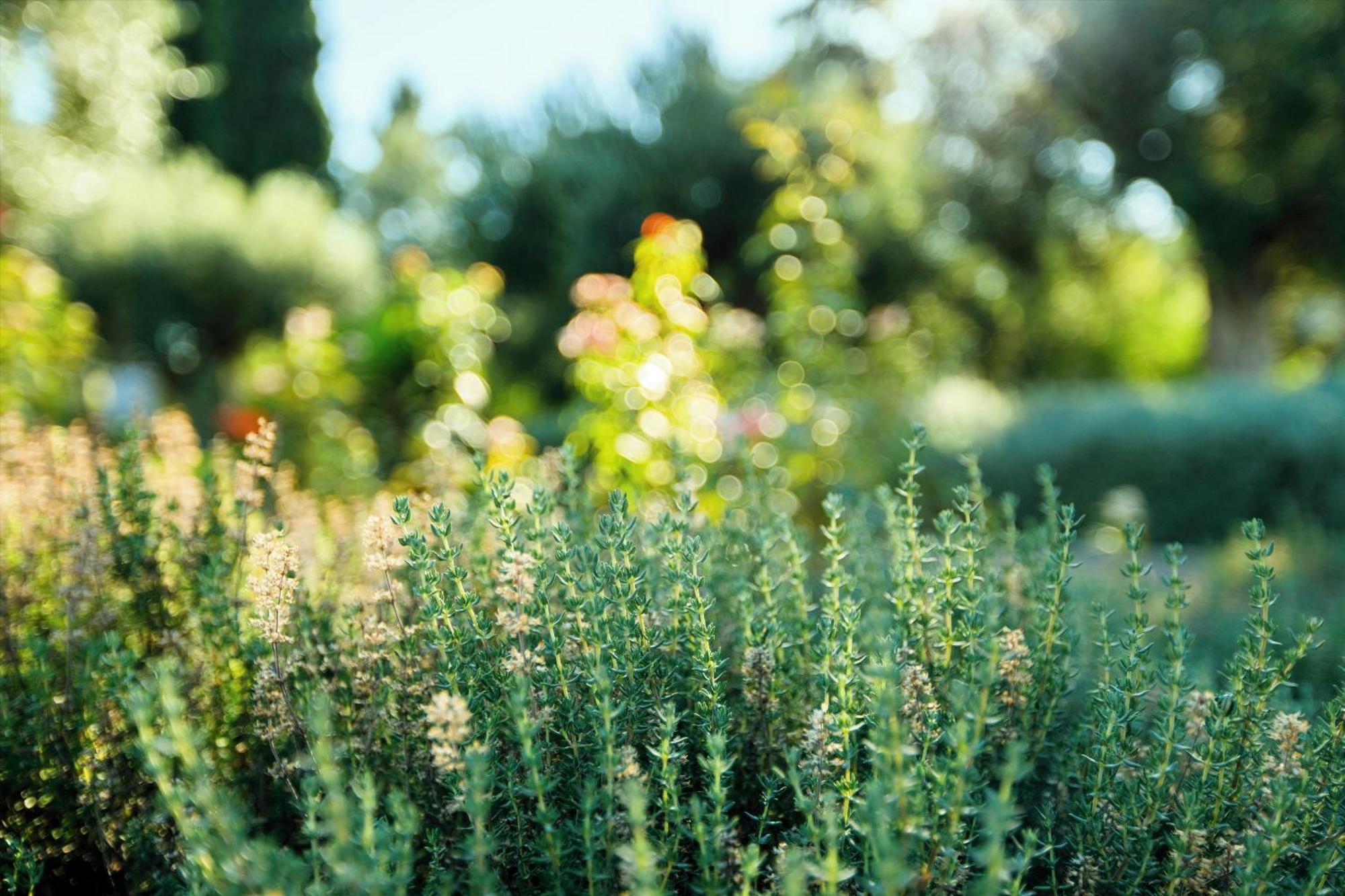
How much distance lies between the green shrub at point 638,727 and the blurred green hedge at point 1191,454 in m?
4.85

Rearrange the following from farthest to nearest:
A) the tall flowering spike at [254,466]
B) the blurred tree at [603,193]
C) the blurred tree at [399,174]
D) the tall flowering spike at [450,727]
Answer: the blurred tree at [399,174] < the blurred tree at [603,193] < the tall flowering spike at [254,466] < the tall flowering spike at [450,727]

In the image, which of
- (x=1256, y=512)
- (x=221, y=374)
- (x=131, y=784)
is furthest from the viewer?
(x=221, y=374)

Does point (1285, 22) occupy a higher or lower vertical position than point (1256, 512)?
higher

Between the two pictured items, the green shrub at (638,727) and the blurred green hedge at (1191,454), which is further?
the blurred green hedge at (1191,454)

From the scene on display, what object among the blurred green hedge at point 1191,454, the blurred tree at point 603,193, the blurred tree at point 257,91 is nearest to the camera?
the blurred green hedge at point 1191,454

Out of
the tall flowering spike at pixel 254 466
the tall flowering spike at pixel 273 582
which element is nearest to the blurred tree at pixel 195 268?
the tall flowering spike at pixel 254 466

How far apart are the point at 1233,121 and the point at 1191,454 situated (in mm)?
8020

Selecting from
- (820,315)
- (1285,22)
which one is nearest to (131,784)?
(820,315)

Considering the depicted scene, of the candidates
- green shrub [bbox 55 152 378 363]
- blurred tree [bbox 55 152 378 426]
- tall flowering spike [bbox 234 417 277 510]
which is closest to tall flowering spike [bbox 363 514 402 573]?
tall flowering spike [bbox 234 417 277 510]

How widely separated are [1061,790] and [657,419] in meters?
3.07

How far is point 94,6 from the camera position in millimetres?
13188

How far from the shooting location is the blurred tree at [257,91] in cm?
2225

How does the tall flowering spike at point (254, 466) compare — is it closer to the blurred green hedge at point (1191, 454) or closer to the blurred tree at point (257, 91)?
the blurred green hedge at point (1191, 454)

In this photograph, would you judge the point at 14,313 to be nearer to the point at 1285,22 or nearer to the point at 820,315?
the point at 820,315
